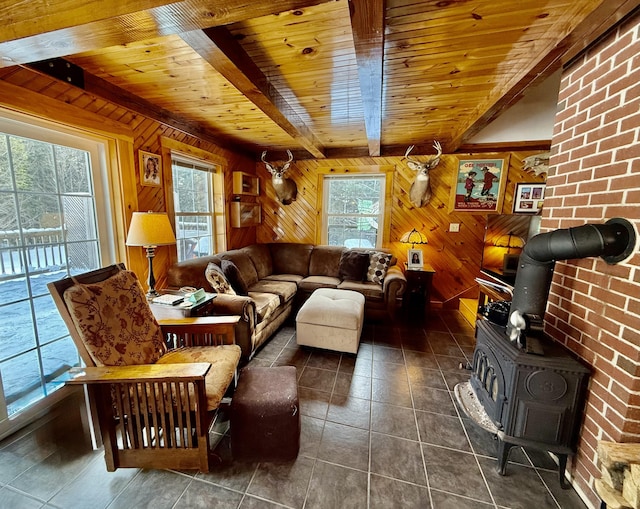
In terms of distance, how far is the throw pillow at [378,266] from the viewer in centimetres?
371

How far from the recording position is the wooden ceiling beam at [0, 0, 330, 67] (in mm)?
983

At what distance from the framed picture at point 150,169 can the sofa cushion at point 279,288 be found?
1.53m

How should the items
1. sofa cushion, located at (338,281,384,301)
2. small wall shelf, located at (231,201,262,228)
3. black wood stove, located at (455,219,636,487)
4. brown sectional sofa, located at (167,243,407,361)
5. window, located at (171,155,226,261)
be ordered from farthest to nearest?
small wall shelf, located at (231,201,262,228)
sofa cushion, located at (338,281,384,301)
window, located at (171,155,226,261)
brown sectional sofa, located at (167,243,407,361)
black wood stove, located at (455,219,636,487)

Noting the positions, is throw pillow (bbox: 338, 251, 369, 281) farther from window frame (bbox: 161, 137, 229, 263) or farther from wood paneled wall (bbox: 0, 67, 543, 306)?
window frame (bbox: 161, 137, 229, 263)

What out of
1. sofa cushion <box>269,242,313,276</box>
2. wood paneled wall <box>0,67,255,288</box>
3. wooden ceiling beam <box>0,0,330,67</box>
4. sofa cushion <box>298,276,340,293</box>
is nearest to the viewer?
wooden ceiling beam <box>0,0,330,67</box>

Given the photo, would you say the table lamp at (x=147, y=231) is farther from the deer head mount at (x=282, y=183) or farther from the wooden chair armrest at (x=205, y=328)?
the deer head mount at (x=282, y=183)

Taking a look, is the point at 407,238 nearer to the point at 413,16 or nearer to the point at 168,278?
the point at 413,16

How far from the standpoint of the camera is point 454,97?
234 centimetres

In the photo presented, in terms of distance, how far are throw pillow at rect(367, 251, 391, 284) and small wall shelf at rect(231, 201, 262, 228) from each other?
200cm

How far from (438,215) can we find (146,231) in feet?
12.1

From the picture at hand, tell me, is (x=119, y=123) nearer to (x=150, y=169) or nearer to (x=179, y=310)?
(x=150, y=169)

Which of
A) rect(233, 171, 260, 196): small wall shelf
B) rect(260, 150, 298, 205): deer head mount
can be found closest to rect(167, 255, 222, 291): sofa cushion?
rect(233, 171, 260, 196): small wall shelf

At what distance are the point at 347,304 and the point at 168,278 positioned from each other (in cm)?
187

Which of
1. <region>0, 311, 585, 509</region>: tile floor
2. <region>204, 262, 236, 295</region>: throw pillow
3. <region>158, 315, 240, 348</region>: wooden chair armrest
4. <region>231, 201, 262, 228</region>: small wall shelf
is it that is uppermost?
<region>231, 201, 262, 228</region>: small wall shelf
